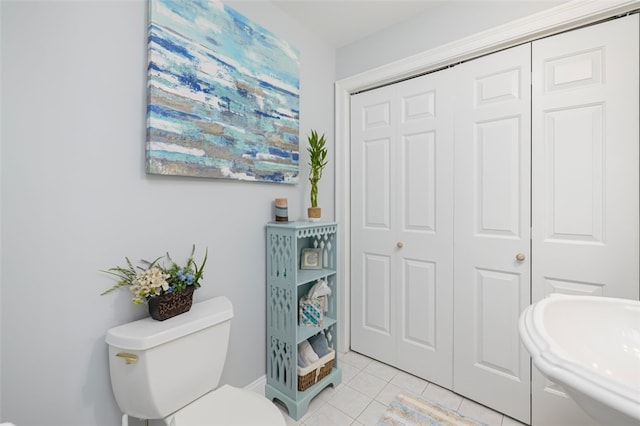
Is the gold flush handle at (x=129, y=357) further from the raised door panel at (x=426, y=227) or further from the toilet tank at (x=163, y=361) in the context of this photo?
the raised door panel at (x=426, y=227)

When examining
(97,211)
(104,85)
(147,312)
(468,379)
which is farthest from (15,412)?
(468,379)

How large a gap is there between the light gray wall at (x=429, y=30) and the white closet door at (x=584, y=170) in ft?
0.78

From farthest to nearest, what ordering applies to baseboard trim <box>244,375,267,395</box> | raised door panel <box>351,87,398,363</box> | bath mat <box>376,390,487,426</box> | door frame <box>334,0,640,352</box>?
1. raised door panel <box>351,87,398,363</box>
2. baseboard trim <box>244,375,267,395</box>
3. bath mat <box>376,390,487,426</box>
4. door frame <box>334,0,640,352</box>

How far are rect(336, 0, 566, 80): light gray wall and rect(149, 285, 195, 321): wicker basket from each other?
1.85 metres

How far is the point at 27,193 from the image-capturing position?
0.92 meters

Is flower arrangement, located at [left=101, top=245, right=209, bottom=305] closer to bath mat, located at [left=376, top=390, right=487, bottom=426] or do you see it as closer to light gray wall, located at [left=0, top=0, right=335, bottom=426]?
light gray wall, located at [left=0, top=0, right=335, bottom=426]

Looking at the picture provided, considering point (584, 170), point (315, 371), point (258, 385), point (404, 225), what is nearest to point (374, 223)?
point (404, 225)

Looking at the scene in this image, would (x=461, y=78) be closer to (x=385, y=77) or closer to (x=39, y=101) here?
(x=385, y=77)

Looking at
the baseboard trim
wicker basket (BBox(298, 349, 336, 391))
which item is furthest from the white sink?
the baseboard trim

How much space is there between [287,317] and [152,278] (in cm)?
75

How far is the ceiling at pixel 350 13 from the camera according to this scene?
1688 millimetres

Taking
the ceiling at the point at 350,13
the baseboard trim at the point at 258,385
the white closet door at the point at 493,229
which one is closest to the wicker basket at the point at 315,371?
the baseboard trim at the point at 258,385

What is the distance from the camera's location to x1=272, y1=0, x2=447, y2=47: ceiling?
169 centimetres

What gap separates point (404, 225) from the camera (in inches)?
75.0
